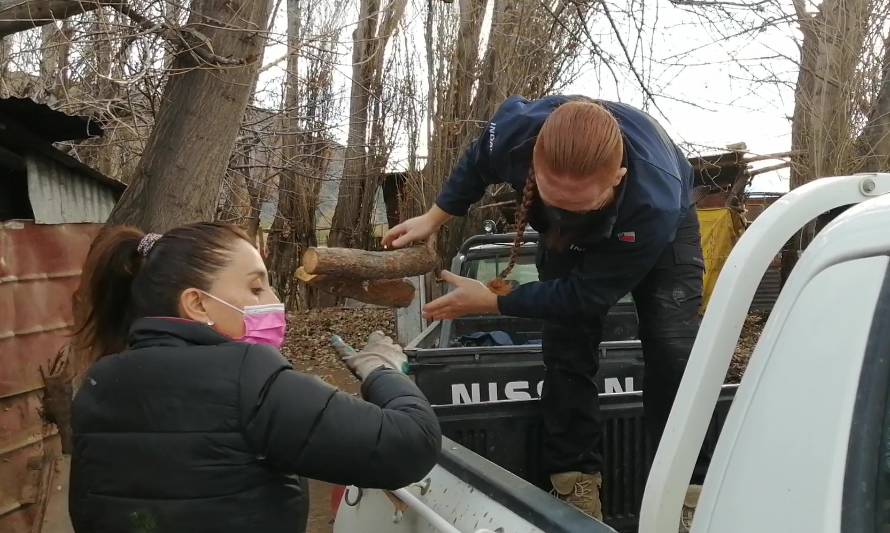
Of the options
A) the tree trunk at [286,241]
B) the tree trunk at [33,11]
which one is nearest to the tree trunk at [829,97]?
the tree trunk at [33,11]

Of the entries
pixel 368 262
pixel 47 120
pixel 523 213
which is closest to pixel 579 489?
pixel 523 213

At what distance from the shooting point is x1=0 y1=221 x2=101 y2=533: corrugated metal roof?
5488 mm

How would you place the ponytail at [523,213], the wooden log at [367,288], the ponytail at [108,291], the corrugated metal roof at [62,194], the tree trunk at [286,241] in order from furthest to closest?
the tree trunk at [286,241] < the corrugated metal roof at [62,194] < the wooden log at [367,288] < the ponytail at [523,213] < the ponytail at [108,291]

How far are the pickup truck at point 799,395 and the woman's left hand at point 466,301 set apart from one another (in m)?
1.20

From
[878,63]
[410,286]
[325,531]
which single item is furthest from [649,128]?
[878,63]

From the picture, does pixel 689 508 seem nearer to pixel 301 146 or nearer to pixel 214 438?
pixel 214 438

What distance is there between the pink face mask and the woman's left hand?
35.7 inches

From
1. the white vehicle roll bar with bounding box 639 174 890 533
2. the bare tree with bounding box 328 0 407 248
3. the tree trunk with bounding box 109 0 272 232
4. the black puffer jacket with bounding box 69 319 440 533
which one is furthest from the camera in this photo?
the bare tree with bounding box 328 0 407 248

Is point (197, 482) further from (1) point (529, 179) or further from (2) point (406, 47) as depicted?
(2) point (406, 47)

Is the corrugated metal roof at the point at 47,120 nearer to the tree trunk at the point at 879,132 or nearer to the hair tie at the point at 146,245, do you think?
the hair tie at the point at 146,245

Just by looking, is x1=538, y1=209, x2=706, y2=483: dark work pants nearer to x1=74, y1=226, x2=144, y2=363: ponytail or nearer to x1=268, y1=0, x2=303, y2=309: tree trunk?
x1=74, y1=226, x2=144, y2=363: ponytail

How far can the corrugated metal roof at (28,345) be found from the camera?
5488 mm

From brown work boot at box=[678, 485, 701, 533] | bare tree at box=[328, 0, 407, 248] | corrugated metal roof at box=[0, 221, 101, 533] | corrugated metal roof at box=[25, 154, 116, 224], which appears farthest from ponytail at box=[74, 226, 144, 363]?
bare tree at box=[328, 0, 407, 248]

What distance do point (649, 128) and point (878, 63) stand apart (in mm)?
6355
